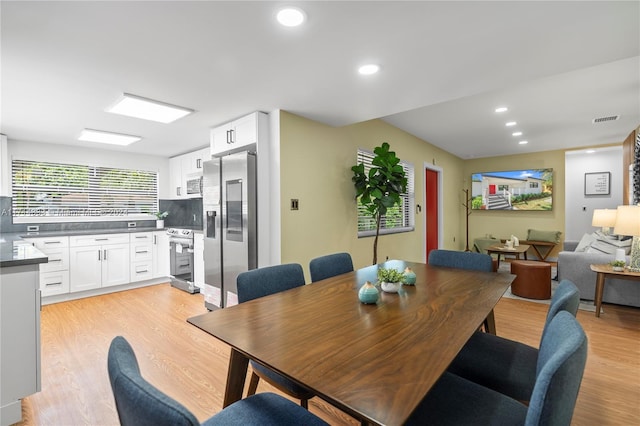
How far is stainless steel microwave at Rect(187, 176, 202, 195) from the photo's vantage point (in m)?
4.98

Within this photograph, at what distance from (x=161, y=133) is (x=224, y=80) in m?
2.05

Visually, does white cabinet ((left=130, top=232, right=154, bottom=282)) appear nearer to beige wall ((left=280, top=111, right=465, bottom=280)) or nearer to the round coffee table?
beige wall ((left=280, top=111, right=465, bottom=280))

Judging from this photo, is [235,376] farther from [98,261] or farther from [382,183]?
[98,261]

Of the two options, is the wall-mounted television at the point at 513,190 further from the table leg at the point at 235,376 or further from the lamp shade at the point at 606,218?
the table leg at the point at 235,376

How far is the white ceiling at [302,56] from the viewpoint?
5.29 ft

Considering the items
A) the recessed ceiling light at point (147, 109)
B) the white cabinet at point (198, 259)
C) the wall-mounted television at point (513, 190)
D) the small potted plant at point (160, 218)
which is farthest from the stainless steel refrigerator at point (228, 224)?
the wall-mounted television at point (513, 190)

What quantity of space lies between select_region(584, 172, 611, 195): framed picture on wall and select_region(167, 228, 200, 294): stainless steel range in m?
8.33

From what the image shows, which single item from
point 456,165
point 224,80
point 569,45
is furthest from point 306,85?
point 456,165

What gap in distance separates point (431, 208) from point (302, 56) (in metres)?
5.20

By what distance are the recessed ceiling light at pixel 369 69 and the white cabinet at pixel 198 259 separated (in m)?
3.31

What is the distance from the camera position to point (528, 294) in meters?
3.95

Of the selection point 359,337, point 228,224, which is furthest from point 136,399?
point 228,224

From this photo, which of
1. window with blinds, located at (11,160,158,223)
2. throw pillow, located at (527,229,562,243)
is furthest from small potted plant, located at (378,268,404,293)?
throw pillow, located at (527,229,562,243)

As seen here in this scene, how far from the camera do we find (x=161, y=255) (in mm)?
5164
